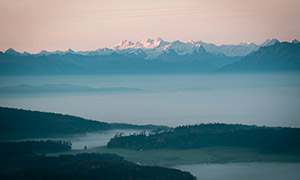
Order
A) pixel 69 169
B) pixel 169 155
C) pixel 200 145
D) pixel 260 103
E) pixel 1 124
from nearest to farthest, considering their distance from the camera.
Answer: pixel 69 169
pixel 169 155
pixel 200 145
pixel 1 124
pixel 260 103

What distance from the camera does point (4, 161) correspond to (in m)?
56.2

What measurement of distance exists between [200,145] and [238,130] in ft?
18.1

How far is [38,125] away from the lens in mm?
82688

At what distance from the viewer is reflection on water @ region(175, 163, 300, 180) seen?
5409 cm

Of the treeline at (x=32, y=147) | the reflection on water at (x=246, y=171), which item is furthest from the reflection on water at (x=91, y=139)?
the reflection on water at (x=246, y=171)

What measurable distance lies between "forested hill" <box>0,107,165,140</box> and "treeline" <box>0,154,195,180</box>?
76.4 ft

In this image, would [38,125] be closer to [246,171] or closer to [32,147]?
[32,147]

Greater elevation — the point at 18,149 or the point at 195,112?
the point at 195,112

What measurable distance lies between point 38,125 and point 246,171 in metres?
33.6

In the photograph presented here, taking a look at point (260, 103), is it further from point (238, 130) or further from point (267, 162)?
point (267, 162)

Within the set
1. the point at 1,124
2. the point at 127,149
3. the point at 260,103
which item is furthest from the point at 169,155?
the point at 260,103

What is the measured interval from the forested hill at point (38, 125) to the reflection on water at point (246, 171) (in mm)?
26003

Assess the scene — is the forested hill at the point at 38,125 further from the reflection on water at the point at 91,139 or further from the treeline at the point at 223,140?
the treeline at the point at 223,140

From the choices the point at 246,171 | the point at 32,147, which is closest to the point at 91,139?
the point at 32,147
